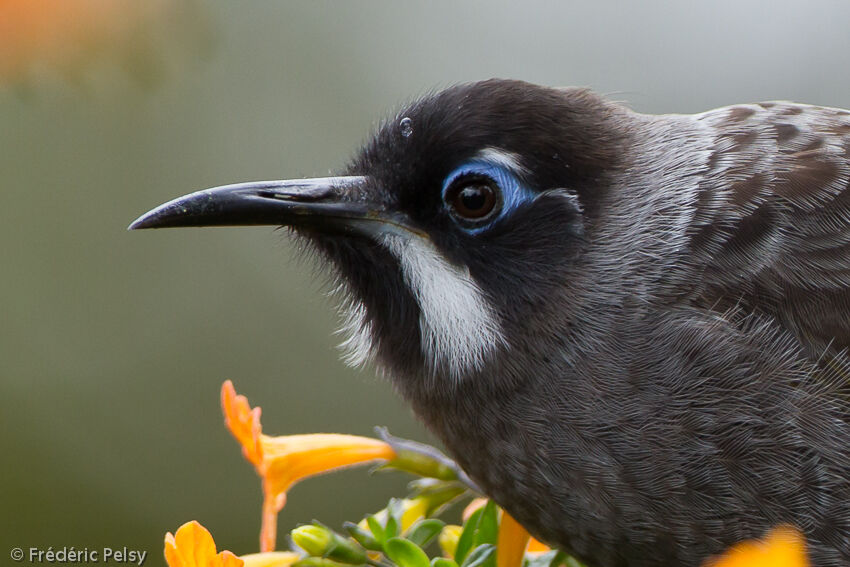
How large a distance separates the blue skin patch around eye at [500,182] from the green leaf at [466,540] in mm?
856

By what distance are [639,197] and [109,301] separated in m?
6.80

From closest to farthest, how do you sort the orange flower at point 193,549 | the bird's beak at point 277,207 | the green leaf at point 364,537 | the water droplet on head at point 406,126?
1. the orange flower at point 193,549
2. the green leaf at point 364,537
3. the bird's beak at point 277,207
4. the water droplet on head at point 406,126

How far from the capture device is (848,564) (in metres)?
2.74

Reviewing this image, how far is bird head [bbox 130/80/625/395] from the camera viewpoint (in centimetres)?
317

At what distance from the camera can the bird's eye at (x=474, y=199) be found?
3191mm

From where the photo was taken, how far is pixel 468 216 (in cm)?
322

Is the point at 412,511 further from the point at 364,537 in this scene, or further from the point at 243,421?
the point at 243,421

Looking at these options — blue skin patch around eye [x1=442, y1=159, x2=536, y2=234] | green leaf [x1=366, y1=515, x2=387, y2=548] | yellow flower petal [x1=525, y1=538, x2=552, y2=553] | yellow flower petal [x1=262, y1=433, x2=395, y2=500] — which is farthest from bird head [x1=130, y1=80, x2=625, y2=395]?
green leaf [x1=366, y1=515, x2=387, y2=548]

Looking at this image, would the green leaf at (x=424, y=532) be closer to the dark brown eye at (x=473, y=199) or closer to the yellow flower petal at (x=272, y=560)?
the yellow flower petal at (x=272, y=560)

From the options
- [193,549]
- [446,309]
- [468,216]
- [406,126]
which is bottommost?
[193,549]

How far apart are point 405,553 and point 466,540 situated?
0.24 meters

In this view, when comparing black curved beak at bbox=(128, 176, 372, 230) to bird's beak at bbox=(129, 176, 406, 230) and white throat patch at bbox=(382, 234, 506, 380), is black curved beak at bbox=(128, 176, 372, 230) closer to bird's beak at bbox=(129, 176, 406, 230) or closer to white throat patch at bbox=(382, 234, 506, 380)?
bird's beak at bbox=(129, 176, 406, 230)

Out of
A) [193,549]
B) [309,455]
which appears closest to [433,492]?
[309,455]

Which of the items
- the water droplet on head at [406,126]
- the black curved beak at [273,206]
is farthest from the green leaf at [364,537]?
the water droplet on head at [406,126]
